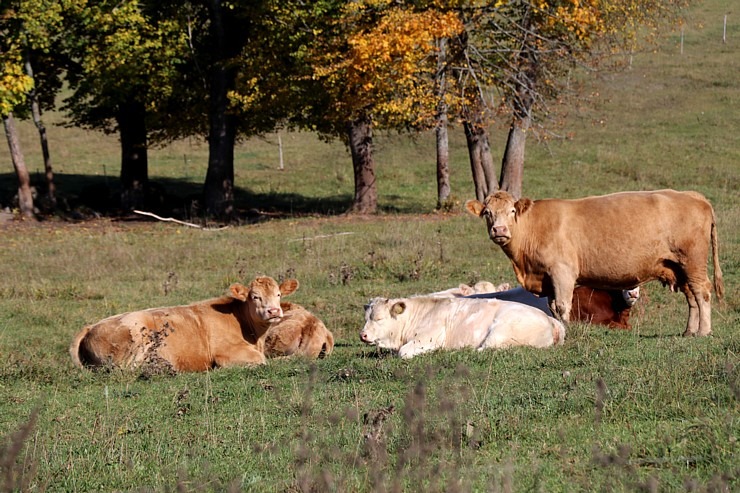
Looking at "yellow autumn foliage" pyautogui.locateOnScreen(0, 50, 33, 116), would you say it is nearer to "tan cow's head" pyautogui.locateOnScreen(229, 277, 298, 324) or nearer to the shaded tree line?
the shaded tree line

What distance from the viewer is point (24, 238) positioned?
2709 cm

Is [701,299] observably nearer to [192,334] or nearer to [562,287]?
[562,287]

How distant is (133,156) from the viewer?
3612cm

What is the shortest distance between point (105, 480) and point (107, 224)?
85.2ft

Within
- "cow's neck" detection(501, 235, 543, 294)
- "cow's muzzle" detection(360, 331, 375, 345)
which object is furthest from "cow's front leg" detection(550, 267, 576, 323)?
"cow's muzzle" detection(360, 331, 375, 345)

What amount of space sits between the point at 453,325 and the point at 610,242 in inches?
98.4

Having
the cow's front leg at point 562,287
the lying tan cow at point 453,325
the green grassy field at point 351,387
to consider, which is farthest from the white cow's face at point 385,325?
the cow's front leg at point 562,287

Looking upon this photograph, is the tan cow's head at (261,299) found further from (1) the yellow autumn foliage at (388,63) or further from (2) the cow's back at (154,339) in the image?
(1) the yellow autumn foliage at (388,63)

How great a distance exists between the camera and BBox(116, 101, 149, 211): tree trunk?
3612cm

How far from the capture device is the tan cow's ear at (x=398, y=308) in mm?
11469

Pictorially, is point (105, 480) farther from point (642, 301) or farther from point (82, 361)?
point (642, 301)

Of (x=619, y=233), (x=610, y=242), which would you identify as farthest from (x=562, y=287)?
(x=619, y=233)

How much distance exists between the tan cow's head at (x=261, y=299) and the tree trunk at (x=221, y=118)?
2161 centimetres

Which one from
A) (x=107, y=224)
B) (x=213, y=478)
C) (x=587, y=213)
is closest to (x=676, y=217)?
(x=587, y=213)
